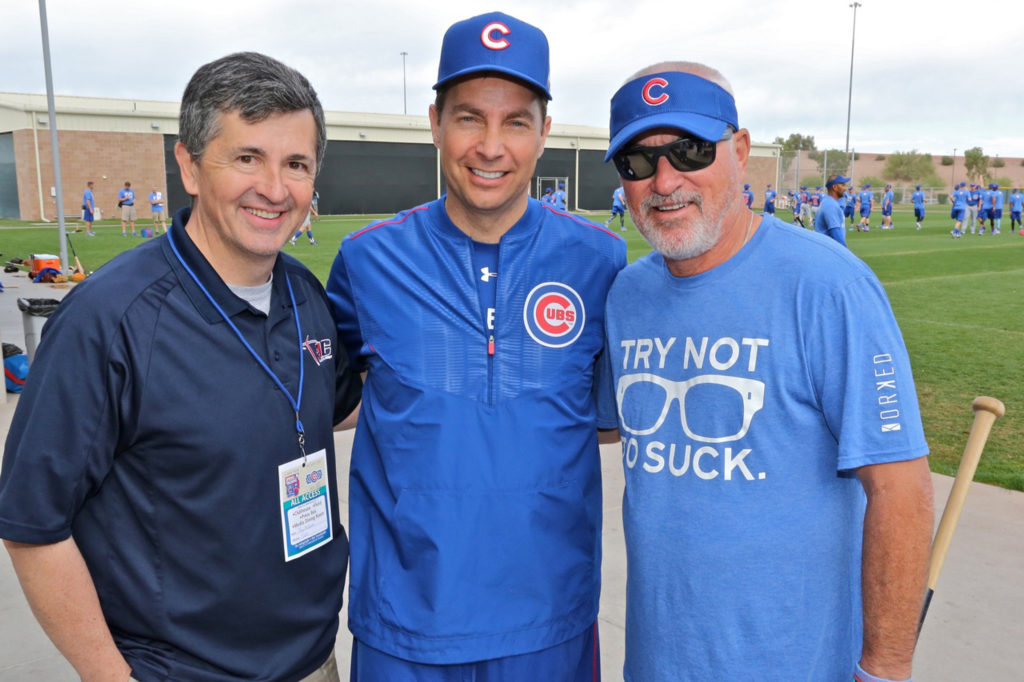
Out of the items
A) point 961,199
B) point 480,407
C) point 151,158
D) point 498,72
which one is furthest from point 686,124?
point 151,158

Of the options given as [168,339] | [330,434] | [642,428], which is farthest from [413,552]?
[168,339]

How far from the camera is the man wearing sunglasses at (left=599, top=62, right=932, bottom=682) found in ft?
5.83

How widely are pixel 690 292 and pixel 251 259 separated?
1.07m

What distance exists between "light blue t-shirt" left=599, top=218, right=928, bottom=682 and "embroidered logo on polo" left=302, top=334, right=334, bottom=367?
861 mm

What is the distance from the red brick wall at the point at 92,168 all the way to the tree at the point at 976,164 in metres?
75.5

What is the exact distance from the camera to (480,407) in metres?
2.14

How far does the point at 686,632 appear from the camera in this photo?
6.44 ft

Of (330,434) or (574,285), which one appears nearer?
(330,434)

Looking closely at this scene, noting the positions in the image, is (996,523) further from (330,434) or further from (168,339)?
(168,339)

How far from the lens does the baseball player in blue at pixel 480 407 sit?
2088mm

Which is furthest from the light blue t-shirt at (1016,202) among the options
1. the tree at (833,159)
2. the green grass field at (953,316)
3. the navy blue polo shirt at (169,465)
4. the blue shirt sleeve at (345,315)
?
the tree at (833,159)

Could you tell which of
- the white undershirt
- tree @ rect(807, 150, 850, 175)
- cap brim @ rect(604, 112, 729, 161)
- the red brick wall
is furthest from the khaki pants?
tree @ rect(807, 150, 850, 175)

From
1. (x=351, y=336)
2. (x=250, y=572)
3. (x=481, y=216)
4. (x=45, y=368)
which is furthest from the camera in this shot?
(x=351, y=336)

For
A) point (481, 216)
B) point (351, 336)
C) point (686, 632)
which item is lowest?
point (686, 632)
